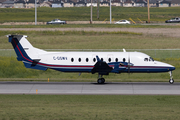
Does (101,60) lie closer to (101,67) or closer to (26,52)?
(101,67)

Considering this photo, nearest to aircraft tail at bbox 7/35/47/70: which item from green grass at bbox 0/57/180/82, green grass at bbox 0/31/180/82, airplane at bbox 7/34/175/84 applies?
airplane at bbox 7/34/175/84

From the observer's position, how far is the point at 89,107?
2034 centimetres

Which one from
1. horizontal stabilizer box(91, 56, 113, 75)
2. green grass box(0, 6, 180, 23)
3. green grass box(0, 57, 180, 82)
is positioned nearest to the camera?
horizontal stabilizer box(91, 56, 113, 75)

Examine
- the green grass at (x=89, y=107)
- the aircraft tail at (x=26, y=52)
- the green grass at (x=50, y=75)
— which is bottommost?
the green grass at (x=50, y=75)

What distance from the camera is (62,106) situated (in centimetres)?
2061

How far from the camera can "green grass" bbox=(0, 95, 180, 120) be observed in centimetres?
1756

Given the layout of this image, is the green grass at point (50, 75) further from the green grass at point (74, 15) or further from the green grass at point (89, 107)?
the green grass at point (74, 15)

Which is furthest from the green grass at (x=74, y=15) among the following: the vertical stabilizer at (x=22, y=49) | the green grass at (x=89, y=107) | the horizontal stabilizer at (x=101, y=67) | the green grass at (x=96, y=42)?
the green grass at (x=89, y=107)

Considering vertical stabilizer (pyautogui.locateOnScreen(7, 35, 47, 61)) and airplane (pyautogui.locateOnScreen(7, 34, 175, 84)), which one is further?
vertical stabilizer (pyautogui.locateOnScreen(7, 35, 47, 61))

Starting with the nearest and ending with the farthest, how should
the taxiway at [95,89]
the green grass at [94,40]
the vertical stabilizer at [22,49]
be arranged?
the taxiway at [95,89], the vertical stabilizer at [22,49], the green grass at [94,40]

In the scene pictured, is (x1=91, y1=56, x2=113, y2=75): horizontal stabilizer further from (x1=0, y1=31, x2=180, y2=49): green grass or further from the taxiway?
(x1=0, y1=31, x2=180, y2=49): green grass

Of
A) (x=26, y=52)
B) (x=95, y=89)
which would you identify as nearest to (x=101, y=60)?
(x=95, y=89)

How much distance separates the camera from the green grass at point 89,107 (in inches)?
691

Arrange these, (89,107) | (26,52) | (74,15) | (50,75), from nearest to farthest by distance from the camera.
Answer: (89,107), (26,52), (50,75), (74,15)
